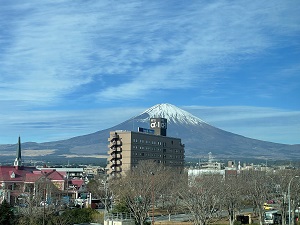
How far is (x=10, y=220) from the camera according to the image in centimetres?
4038

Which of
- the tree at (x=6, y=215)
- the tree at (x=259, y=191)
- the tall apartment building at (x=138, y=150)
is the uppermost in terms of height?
the tall apartment building at (x=138, y=150)

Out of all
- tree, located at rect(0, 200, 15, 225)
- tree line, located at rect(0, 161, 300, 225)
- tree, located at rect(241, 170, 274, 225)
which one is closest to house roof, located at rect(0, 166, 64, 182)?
tree line, located at rect(0, 161, 300, 225)

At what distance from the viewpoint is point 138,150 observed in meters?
110

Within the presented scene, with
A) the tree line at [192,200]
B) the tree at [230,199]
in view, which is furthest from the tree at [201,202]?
the tree at [230,199]

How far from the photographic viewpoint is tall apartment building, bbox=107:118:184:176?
107m

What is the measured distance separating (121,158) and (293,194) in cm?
6163

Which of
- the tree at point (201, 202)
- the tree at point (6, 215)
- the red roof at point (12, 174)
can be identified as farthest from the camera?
the red roof at point (12, 174)

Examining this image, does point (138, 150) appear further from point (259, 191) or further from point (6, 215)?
point (6, 215)

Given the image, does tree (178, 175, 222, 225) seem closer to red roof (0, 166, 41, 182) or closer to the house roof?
the house roof

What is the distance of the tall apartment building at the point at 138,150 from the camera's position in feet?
350

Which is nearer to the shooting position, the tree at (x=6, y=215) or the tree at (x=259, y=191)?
the tree at (x=6, y=215)

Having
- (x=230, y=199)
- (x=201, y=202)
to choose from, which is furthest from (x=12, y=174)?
(x=201, y=202)

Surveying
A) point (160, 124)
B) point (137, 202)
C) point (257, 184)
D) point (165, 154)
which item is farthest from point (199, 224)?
point (160, 124)

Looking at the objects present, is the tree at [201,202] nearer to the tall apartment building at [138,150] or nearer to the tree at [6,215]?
the tree at [6,215]
